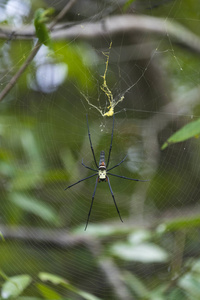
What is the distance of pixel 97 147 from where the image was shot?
13.9ft

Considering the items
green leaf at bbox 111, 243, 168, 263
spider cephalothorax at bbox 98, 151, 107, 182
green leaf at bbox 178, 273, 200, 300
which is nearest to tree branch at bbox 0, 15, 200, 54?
spider cephalothorax at bbox 98, 151, 107, 182

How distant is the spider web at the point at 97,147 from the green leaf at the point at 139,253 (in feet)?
1.75

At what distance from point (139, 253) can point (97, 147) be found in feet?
4.92

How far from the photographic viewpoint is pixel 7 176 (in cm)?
384

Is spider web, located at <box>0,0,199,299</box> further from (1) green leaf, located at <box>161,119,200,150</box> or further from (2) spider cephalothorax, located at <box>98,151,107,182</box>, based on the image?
(1) green leaf, located at <box>161,119,200,150</box>

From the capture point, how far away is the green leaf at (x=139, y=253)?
3.11m

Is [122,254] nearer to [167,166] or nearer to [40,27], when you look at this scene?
[167,166]

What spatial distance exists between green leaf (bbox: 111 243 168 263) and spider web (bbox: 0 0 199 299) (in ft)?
1.75

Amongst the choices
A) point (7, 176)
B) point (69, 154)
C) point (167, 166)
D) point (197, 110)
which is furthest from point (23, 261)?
point (197, 110)

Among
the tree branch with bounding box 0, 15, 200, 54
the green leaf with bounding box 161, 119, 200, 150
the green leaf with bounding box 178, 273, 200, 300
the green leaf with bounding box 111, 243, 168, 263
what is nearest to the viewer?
the green leaf with bounding box 161, 119, 200, 150

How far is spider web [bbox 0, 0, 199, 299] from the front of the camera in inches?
153

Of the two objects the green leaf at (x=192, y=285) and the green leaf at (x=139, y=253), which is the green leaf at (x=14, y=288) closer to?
the green leaf at (x=139, y=253)

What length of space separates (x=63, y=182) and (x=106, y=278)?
1303 mm

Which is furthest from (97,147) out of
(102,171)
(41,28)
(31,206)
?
(41,28)
